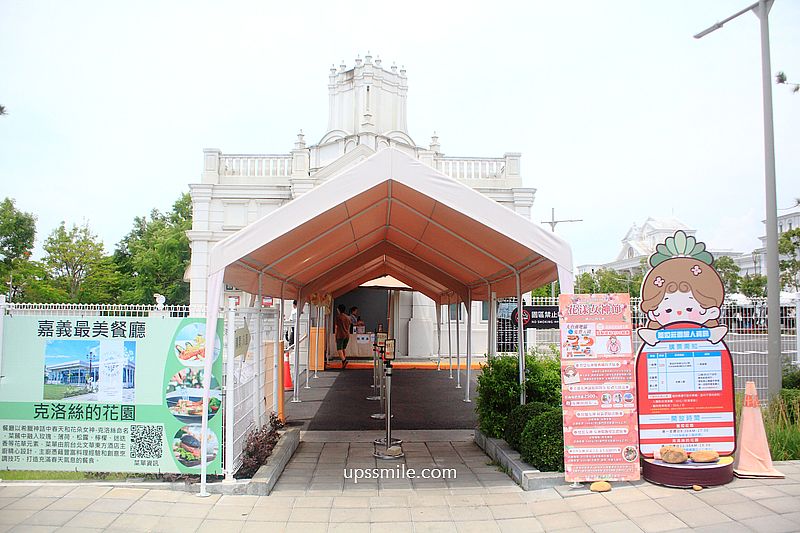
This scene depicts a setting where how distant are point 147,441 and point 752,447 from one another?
5.83 meters

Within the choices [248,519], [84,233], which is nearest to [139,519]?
[248,519]

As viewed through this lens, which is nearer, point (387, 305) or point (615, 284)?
point (387, 305)

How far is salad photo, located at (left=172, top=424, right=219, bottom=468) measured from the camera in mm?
5465

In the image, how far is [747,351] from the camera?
10.2m

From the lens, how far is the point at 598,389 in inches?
217

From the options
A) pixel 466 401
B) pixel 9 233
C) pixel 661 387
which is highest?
pixel 9 233

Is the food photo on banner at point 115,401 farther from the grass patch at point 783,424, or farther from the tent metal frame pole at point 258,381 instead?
the grass patch at point 783,424

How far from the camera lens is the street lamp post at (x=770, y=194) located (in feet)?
26.0

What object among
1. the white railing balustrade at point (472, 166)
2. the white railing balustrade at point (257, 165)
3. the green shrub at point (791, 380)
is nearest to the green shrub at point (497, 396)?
the green shrub at point (791, 380)

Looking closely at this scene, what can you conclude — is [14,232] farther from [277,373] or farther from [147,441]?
[147,441]

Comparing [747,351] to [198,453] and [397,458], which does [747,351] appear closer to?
[397,458]

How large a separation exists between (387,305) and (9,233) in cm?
2205

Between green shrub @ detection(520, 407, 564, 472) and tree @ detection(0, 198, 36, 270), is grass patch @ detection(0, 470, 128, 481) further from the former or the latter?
tree @ detection(0, 198, 36, 270)

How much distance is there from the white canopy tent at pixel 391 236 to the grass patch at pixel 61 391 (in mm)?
1325
